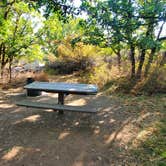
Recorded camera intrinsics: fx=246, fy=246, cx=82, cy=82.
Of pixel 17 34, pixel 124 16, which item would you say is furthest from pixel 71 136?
pixel 17 34

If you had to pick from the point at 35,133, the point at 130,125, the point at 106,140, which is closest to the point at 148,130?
the point at 130,125

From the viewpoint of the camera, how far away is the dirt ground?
391 centimetres

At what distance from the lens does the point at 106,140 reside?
4.63 m

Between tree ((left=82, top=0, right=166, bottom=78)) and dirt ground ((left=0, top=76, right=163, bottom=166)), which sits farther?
tree ((left=82, top=0, right=166, bottom=78))

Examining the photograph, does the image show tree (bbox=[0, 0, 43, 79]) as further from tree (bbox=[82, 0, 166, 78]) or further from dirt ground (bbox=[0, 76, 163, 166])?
dirt ground (bbox=[0, 76, 163, 166])

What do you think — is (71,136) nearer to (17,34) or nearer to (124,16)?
(124,16)

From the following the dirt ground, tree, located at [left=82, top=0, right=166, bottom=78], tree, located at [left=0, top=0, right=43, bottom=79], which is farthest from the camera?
tree, located at [left=0, top=0, right=43, bottom=79]

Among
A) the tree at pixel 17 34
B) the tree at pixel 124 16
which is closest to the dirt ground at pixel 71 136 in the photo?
the tree at pixel 124 16

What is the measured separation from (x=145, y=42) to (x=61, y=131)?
4.16 m

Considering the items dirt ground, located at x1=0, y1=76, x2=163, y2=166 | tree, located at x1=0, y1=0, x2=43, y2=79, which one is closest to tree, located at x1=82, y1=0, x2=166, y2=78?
dirt ground, located at x1=0, y1=76, x2=163, y2=166

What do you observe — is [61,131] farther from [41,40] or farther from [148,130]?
[41,40]

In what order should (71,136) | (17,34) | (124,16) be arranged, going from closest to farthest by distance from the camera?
(71,136) → (124,16) → (17,34)

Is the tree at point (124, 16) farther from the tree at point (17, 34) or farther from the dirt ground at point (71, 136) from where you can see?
the tree at point (17, 34)

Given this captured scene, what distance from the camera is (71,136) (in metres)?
4.75
